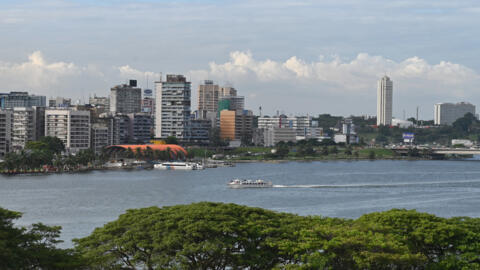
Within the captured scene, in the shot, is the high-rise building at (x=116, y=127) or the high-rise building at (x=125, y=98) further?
the high-rise building at (x=125, y=98)

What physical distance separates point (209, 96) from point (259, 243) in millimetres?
148880

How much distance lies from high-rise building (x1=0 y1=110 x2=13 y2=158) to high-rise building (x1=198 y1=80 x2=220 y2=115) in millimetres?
79558

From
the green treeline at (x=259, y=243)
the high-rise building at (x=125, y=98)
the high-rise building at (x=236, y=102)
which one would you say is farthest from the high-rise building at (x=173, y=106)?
the green treeline at (x=259, y=243)

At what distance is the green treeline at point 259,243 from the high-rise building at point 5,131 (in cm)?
6992

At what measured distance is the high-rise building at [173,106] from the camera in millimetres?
113188

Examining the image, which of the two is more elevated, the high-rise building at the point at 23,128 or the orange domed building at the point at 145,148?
the high-rise building at the point at 23,128

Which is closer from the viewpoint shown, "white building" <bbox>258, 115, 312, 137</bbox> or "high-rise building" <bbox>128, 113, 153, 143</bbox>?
"high-rise building" <bbox>128, 113, 153, 143</bbox>

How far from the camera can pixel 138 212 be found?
56.5ft

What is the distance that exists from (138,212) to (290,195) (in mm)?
30328

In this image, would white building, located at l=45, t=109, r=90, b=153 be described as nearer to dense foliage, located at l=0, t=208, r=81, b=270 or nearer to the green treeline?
the green treeline

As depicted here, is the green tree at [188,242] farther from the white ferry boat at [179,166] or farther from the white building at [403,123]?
the white building at [403,123]

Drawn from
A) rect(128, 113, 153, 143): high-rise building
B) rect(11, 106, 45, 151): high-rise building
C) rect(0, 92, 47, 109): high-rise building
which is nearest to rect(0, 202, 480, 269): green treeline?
rect(11, 106, 45, 151): high-rise building

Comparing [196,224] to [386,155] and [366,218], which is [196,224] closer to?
[366,218]

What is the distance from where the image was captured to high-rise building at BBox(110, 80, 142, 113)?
142m
